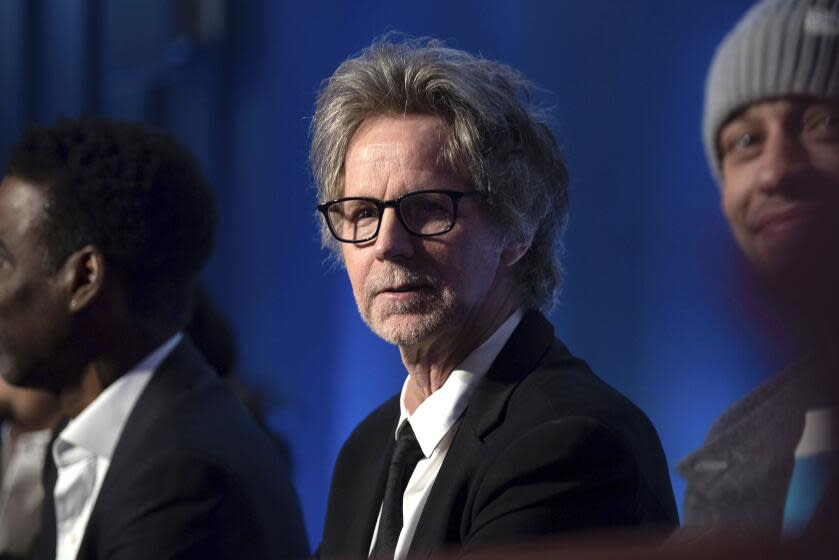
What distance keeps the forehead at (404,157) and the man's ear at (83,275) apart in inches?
27.6

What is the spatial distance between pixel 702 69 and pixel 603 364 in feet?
2.83

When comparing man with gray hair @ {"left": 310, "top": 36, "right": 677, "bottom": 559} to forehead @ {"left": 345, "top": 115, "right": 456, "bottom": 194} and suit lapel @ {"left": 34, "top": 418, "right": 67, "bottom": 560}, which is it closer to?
forehead @ {"left": 345, "top": 115, "right": 456, "bottom": 194}

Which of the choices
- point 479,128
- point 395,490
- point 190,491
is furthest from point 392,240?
point 190,491

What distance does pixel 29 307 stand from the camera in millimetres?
2363

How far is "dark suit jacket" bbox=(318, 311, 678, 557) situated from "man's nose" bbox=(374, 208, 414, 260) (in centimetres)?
22

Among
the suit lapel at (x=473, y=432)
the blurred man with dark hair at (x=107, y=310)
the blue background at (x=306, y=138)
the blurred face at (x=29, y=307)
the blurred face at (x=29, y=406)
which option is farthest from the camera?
the blue background at (x=306, y=138)

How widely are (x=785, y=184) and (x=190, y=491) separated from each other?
1.66 meters

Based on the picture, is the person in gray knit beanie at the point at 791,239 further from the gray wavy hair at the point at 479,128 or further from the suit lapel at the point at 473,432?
the gray wavy hair at the point at 479,128

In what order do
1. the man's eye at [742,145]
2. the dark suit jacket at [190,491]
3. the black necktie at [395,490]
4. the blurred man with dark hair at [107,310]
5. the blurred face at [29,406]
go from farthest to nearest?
the blurred face at [29,406], the blurred man with dark hair at [107,310], the dark suit jacket at [190,491], the black necktie at [395,490], the man's eye at [742,145]

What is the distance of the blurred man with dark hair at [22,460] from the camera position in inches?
96.8

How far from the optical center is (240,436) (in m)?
2.20

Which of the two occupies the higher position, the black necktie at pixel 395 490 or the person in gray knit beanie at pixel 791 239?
the person in gray knit beanie at pixel 791 239

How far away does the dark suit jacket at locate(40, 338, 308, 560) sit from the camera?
202cm

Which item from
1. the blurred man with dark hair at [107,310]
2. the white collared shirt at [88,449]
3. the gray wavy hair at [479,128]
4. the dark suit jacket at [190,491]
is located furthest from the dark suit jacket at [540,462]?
the white collared shirt at [88,449]
